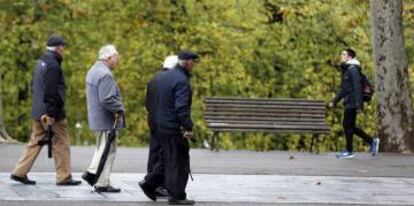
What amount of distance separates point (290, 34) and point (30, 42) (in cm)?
875

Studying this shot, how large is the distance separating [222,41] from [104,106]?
18.1 meters

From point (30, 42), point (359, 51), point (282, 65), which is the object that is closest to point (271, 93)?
Answer: point (282, 65)

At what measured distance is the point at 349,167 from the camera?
15609 millimetres

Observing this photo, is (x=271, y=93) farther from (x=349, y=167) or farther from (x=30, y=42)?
(x=349, y=167)

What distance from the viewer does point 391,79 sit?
61.5 ft

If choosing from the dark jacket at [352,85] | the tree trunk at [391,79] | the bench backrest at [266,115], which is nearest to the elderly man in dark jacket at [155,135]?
the dark jacket at [352,85]

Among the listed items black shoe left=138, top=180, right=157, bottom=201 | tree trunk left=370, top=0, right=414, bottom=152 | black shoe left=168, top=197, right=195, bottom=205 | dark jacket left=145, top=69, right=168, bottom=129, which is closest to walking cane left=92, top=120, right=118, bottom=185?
dark jacket left=145, top=69, right=168, bottom=129

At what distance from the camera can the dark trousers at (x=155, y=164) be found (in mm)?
11188

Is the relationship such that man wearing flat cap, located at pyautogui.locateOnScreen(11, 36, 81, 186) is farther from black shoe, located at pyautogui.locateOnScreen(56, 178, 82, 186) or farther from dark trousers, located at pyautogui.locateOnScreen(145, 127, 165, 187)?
dark trousers, located at pyautogui.locateOnScreen(145, 127, 165, 187)

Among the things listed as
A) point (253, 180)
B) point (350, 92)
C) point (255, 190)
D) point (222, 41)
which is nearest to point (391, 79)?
point (350, 92)

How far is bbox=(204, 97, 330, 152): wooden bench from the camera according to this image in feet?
61.2

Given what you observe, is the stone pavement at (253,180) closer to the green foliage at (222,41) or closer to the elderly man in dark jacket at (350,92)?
the elderly man in dark jacket at (350,92)

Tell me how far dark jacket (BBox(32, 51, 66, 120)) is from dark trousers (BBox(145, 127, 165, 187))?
129 cm

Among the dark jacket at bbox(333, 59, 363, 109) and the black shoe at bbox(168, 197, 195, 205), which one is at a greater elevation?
the dark jacket at bbox(333, 59, 363, 109)
